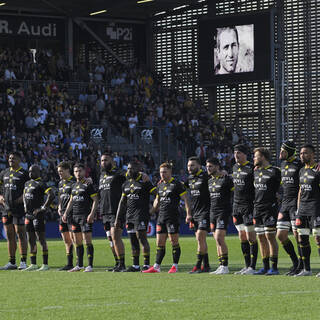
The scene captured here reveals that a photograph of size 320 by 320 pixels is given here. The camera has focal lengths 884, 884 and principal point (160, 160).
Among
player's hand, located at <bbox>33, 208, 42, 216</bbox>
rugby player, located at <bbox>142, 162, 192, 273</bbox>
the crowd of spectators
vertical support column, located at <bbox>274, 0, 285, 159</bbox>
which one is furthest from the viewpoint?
vertical support column, located at <bbox>274, 0, 285, 159</bbox>

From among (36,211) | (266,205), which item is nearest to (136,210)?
(36,211)

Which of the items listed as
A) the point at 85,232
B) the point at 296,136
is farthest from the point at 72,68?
the point at 85,232

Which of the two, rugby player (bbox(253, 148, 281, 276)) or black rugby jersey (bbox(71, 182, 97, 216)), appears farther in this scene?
black rugby jersey (bbox(71, 182, 97, 216))

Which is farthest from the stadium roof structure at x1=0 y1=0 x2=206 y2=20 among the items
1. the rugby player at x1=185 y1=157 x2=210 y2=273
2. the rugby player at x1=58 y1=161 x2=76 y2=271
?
the rugby player at x1=185 y1=157 x2=210 y2=273

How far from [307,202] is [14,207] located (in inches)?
261

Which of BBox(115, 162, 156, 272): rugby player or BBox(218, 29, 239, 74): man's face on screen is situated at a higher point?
BBox(218, 29, 239, 74): man's face on screen

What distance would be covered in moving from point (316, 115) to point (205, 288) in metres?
31.4

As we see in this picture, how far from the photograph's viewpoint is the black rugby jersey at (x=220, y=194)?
50.7 feet

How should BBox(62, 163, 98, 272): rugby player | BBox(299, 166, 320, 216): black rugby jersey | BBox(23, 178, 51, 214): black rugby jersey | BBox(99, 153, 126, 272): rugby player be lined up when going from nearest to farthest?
1. BBox(299, 166, 320, 216): black rugby jersey
2. BBox(99, 153, 126, 272): rugby player
3. BBox(62, 163, 98, 272): rugby player
4. BBox(23, 178, 51, 214): black rugby jersey

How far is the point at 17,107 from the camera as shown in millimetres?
35812

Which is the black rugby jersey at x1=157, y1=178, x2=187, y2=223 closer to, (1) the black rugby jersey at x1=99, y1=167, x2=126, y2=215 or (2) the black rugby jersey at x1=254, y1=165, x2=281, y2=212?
(1) the black rugby jersey at x1=99, y1=167, x2=126, y2=215

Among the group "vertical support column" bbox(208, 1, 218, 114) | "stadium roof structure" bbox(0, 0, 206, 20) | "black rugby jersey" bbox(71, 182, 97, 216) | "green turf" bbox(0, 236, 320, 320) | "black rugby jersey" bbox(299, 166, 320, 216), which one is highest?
"stadium roof structure" bbox(0, 0, 206, 20)

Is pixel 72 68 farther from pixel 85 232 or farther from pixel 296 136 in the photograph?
pixel 85 232

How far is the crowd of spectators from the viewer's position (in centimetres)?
3459
